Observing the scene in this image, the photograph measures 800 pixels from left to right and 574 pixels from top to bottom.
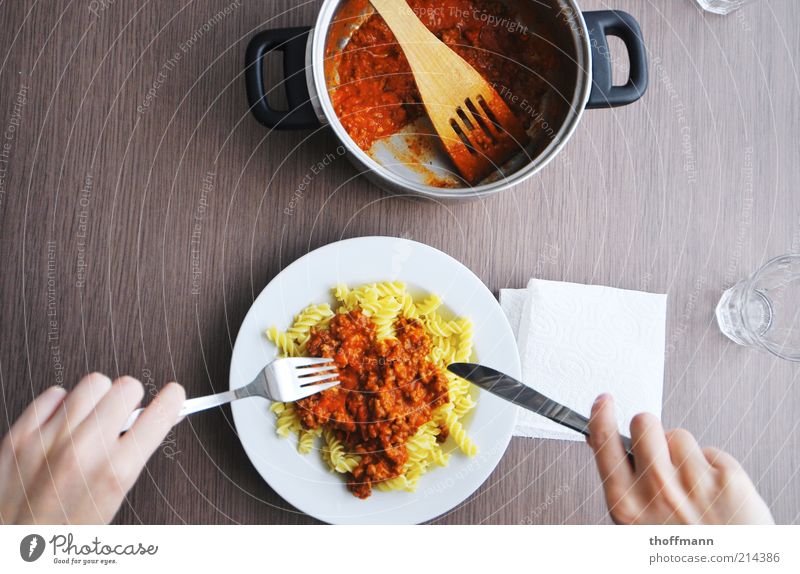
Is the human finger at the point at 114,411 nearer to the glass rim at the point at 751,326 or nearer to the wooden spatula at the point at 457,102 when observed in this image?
the wooden spatula at the point at 457,102

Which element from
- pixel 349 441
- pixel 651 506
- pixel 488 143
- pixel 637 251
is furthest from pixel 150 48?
pixel 651 506

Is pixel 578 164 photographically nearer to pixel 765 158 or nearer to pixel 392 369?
pixel 765 158

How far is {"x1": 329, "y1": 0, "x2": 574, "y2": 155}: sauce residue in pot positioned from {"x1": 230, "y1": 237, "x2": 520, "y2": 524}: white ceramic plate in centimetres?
14

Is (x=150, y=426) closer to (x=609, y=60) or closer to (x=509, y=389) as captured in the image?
(x=509, y=389)

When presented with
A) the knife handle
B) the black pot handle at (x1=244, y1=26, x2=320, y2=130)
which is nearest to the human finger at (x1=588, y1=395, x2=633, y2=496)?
the knife handle

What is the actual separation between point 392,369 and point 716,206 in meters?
0.47

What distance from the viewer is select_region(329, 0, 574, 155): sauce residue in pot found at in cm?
67

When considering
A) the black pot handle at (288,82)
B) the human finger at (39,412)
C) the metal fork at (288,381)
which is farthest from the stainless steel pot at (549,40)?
the human finger at (39,412)

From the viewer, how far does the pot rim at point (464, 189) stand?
1.94 ft

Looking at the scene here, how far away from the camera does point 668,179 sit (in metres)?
0.78

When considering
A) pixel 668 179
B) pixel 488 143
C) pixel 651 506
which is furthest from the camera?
pixel 668 179

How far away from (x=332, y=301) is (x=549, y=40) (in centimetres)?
38

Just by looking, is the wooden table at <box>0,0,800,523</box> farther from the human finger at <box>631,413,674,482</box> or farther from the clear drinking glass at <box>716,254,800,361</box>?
the human finger at <box>631,413,674,482</box>

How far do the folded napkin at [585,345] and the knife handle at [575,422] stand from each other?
0.28 feet
